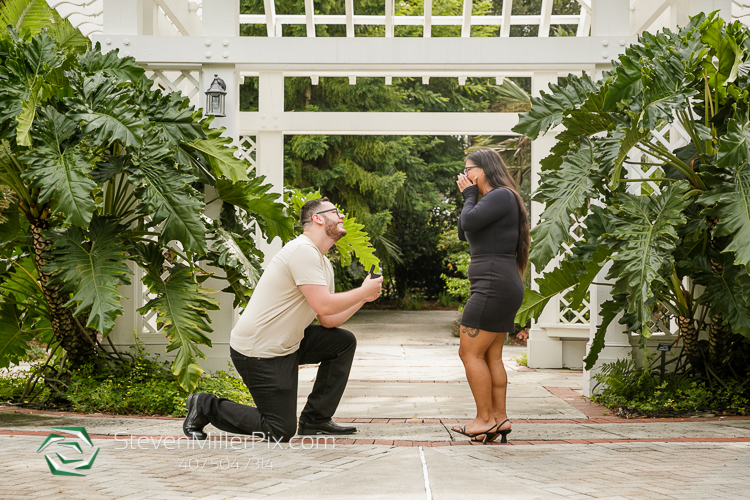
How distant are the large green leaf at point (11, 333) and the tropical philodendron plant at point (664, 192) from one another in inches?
160

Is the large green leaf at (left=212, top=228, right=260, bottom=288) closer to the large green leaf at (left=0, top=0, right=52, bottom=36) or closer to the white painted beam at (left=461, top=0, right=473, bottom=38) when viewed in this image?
the large green leaf at (left=0, top=0, right=52, bottom=36)

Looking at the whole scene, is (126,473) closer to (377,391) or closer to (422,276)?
(377,391)

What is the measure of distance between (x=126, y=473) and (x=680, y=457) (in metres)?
2.89

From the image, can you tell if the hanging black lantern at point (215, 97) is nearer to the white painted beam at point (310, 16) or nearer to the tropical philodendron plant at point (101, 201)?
the tropical philodendron plant at point (101, 201)

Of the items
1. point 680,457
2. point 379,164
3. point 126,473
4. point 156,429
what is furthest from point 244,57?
point 379,164

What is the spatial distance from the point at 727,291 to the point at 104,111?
4474mm

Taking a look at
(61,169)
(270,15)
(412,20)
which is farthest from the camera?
(412,20)

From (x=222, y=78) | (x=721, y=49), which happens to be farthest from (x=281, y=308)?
(x=721, y=49)

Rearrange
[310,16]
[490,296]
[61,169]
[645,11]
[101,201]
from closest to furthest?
[490,296] → [61,169] → [101,201] → [645,11] → [310,16]

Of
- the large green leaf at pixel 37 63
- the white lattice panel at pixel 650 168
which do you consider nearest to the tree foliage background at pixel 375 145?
the white lattice panel at pixel 650 168

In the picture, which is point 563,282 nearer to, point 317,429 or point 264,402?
point 317,429

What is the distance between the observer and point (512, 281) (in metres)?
3.96

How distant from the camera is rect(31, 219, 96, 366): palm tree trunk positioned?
4980 mm

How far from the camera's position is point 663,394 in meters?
5.14
